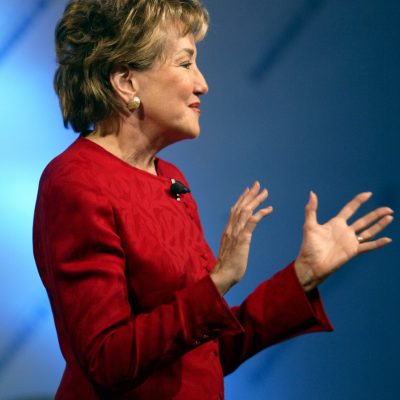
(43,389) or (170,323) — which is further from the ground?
(170,323)

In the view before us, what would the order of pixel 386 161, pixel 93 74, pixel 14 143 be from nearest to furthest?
pixel 93 74, pixel 14 143, pixel 386 161

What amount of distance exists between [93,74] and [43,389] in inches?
46.4

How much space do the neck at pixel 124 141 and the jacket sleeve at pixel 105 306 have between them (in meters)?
0.20

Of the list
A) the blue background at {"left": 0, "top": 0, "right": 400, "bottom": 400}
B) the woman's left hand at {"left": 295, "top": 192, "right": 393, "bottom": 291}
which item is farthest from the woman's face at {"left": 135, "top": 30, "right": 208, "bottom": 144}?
the blue background at {"left": 0, "top": 0, "right": 400, "bottom": 400}

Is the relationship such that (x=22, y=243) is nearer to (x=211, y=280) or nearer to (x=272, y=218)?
(x=272, y=218)

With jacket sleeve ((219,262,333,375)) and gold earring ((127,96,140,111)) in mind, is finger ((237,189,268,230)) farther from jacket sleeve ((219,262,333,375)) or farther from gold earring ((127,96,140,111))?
gold earring ((127,96,140,111))

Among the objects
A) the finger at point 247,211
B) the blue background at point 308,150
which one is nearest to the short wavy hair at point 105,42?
the finger at point 247,211

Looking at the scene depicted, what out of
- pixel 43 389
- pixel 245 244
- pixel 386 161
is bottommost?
pixel 43 389

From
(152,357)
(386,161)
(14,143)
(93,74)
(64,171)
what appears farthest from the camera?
(386,161)

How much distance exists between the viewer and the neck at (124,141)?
1.50m

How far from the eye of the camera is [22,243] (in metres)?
2.31

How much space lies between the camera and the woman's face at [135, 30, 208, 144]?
1491 mm

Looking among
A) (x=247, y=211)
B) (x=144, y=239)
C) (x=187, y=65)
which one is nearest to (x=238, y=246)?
(x=247, y=211)

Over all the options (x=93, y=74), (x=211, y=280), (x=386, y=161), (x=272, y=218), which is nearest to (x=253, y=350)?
(x=211, y=280)
